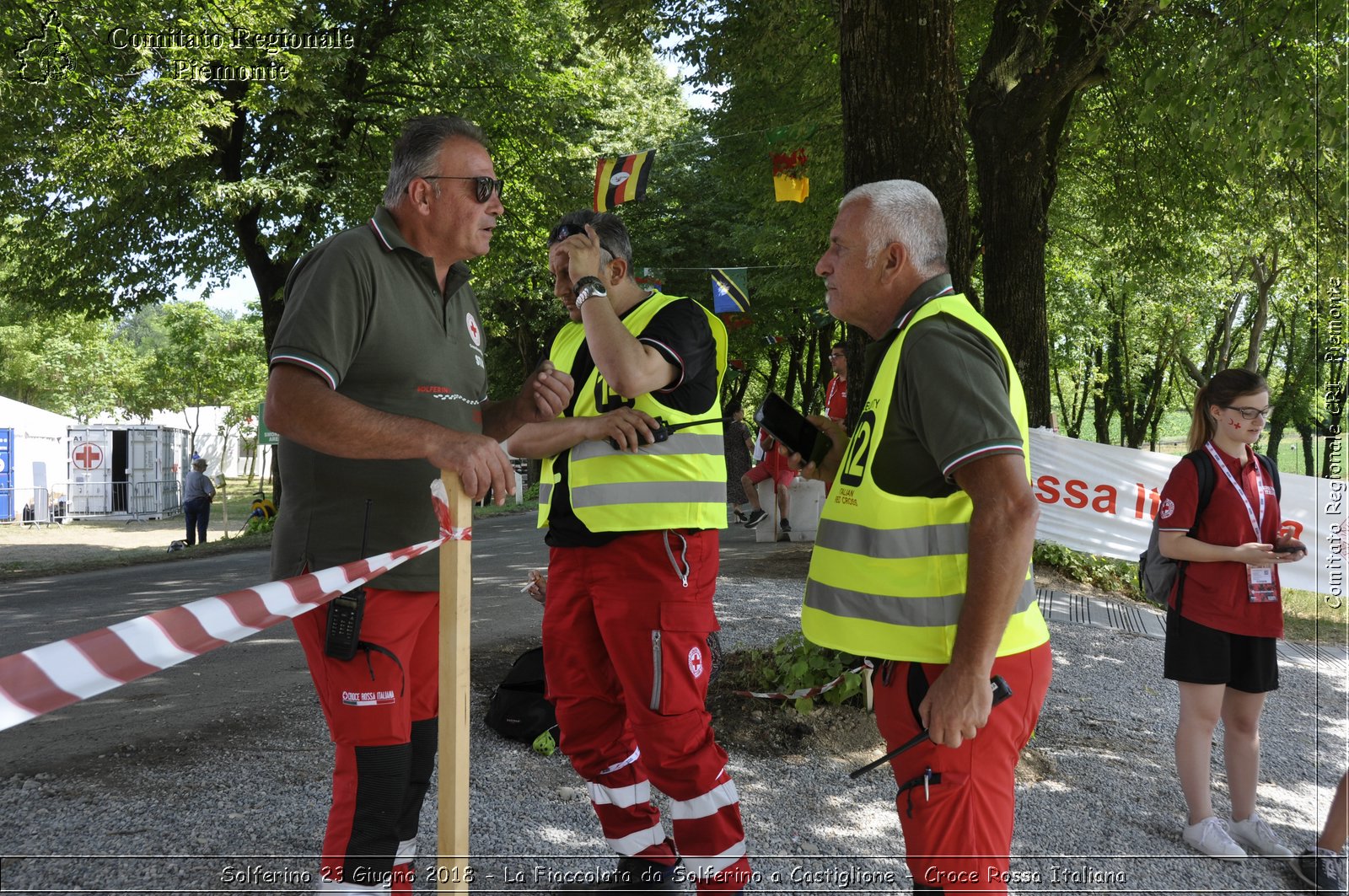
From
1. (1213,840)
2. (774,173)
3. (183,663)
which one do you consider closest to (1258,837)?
(1213,840)

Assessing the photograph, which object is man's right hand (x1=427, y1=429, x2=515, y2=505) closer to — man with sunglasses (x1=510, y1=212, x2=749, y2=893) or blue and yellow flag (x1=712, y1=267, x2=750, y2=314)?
man with sunglasses (x1=510, y1=212, x2=749, y2=893)

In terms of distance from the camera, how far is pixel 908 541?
2246mm

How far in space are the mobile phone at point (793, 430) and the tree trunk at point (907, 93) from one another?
2622 millimetres

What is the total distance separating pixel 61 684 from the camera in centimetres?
146

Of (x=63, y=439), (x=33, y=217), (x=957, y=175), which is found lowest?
(x=63, y=439)

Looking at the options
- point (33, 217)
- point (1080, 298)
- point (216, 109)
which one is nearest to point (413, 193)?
point (216, 109)

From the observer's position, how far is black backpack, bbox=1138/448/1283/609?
4176mm

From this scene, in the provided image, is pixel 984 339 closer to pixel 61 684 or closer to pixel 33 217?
pixel 61 684

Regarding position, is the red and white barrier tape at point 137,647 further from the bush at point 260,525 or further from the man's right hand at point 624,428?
the bush at point 260,525

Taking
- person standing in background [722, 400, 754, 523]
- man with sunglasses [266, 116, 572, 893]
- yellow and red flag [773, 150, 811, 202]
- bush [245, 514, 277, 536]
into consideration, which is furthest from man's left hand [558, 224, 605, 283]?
bush [245, 514, 277, 536]

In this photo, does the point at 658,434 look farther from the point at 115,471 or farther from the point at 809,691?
the point at 115,471

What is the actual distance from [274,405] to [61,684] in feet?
3.41

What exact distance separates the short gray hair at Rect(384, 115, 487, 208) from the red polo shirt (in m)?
3.13

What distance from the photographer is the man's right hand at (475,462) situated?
2.27m
